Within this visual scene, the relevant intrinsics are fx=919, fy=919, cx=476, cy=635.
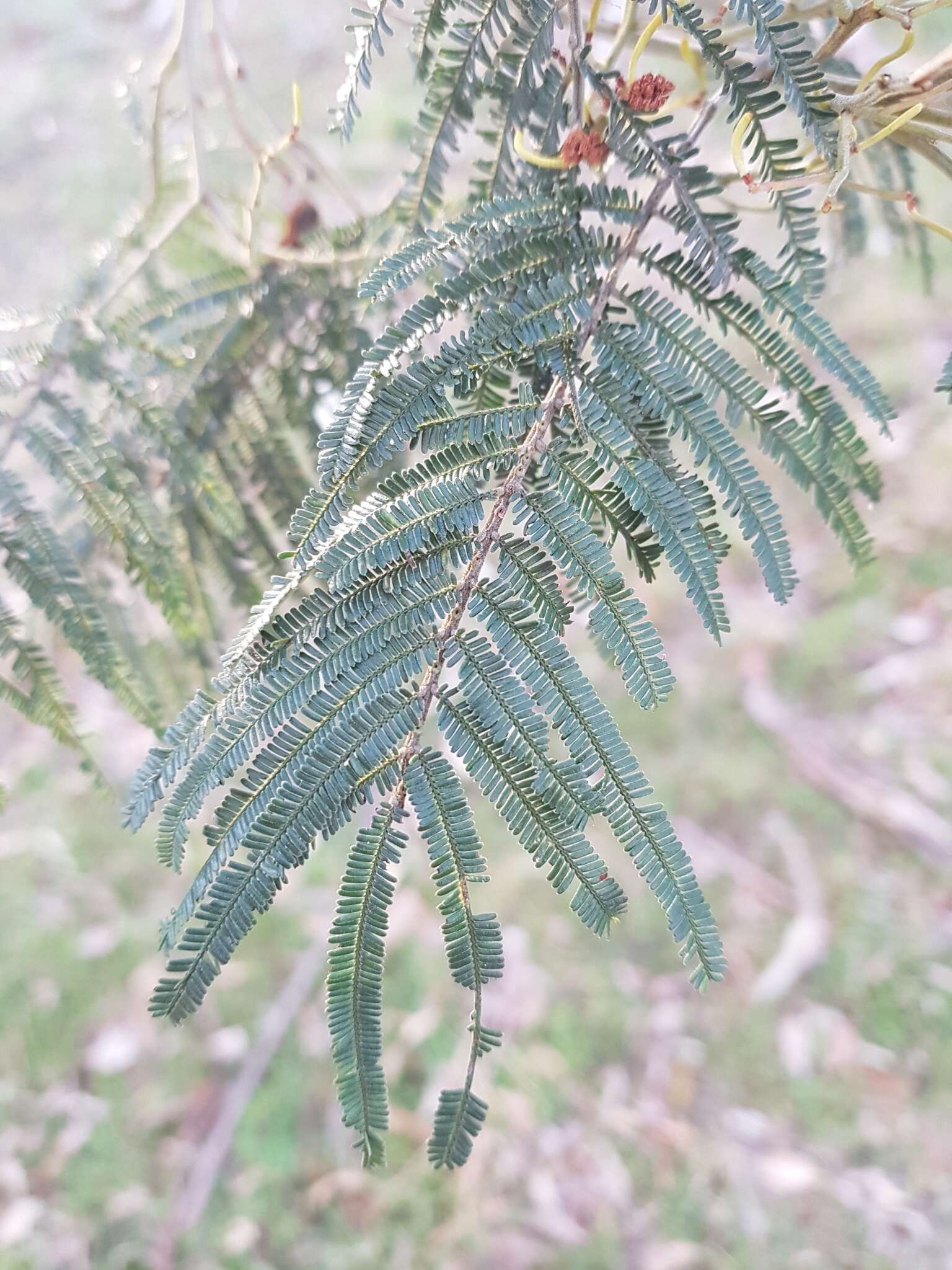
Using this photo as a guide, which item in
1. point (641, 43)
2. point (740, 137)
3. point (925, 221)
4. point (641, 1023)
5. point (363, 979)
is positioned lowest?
point (641, 1023)

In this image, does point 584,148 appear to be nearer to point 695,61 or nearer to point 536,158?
point 536,158

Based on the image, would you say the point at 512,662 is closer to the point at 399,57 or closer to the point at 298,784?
the point at 298,784

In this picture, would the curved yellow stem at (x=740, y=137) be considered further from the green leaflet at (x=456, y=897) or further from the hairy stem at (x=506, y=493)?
the green leaflet at (x=456, y=897)

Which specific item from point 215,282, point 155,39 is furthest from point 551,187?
point 155,39

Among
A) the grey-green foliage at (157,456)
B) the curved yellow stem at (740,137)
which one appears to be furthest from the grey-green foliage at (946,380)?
the grey-green foliage at (157,456)

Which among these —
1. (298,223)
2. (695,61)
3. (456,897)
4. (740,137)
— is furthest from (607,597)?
(298,223)

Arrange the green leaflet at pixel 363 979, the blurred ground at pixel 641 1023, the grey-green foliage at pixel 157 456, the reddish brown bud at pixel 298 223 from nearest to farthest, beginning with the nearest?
1. the green leaflet at pixel 363 979
2. the grey-green foliage at pixel 157 456
3. the reddish brown bud at pixel 298 223
4. the blurred ground at pixel 641 1023
